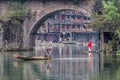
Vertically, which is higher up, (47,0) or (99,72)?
(47,0)

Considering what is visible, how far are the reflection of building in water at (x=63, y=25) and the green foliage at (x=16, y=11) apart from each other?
147 ft

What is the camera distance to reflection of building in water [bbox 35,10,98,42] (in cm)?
11581

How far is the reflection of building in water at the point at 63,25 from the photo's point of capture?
11581cm

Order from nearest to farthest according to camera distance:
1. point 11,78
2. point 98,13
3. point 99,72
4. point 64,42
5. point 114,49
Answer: point 11,78
point 99,72
point 114,49
point 98,13
point 64,42

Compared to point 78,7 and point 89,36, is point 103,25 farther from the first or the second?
point 89,36

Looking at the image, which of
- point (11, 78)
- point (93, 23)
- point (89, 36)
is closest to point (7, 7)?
point (93, 23)

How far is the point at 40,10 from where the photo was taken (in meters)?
69.7

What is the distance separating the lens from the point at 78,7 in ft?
221

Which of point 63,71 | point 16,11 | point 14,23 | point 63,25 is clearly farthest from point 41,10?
point 63,25

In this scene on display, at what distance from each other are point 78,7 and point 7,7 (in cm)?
1038

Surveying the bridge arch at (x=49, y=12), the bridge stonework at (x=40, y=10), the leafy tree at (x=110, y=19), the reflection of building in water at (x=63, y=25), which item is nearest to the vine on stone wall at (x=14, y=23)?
the bridge stonework at (x=40, y=10)

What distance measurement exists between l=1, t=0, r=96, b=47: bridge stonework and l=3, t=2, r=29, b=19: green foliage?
3.39ft

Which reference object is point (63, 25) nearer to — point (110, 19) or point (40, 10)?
point (40, 10)

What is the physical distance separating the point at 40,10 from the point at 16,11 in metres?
3.32
